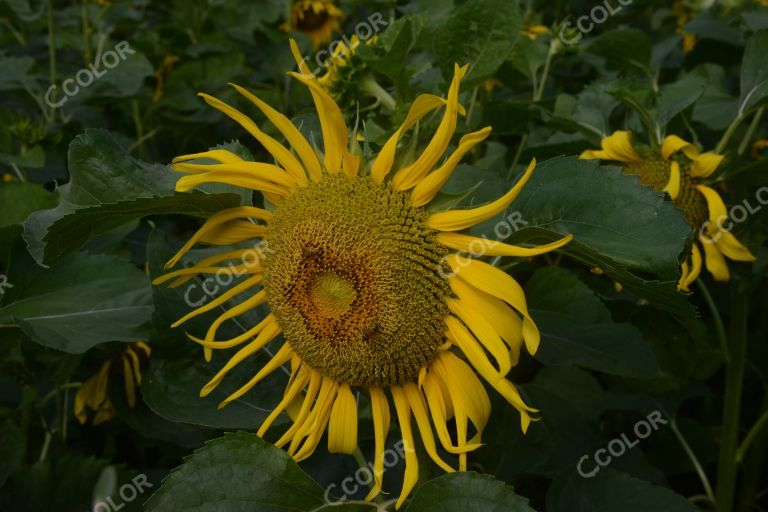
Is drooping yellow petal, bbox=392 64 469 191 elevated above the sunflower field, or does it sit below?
above

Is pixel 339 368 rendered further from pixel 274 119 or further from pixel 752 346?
pixel 752 346

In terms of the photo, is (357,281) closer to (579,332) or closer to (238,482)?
(238,482)

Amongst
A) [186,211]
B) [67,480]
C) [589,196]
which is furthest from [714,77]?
[67,480]

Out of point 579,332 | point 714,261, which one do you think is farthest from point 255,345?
point 714,261

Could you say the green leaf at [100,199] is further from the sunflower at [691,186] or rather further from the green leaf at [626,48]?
the green leaf at [626,48]

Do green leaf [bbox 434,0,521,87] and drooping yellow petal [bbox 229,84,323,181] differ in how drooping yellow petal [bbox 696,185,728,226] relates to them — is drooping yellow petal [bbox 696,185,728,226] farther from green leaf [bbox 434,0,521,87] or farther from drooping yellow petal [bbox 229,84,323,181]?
drooping yellow petal [bbox 229,84,323,181]

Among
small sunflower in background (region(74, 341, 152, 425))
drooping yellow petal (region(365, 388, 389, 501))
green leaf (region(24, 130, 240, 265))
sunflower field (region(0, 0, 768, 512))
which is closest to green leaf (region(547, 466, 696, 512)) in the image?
sunflower field (region(0, 0, 768, 512))
